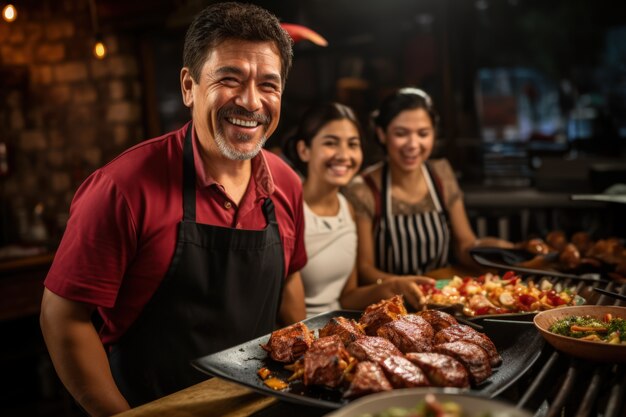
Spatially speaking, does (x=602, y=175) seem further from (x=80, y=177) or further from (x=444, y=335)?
(x=80, y=177)

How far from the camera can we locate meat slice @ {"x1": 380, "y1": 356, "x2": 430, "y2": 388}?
1659 mm

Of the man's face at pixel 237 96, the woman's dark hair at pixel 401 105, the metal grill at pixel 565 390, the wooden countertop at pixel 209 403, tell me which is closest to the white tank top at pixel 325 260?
the woman's dark hair at pixel 401 105

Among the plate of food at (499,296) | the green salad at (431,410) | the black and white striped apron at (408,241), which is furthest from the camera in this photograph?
the black and white striped apron at (408,241)

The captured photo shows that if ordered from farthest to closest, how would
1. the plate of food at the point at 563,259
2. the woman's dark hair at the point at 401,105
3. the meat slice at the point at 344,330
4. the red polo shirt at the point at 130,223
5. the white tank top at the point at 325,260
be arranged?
the woman's dark hair at the point at 401,105 → the white tank top at the point at 325,260 → the plate of food at the point at 563,259 → the red polo shirt at the point at 130,223 → the meat slice at the point at 344,330

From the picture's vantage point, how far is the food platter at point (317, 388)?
1710 mm

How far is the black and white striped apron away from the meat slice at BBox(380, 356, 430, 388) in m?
2.71

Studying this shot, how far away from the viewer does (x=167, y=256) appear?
235 centimetres

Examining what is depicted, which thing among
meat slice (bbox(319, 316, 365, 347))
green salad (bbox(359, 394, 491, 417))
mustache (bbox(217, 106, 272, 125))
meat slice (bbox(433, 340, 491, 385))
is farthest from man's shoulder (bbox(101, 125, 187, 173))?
green salad (bbox(359, 394, 491, 417))

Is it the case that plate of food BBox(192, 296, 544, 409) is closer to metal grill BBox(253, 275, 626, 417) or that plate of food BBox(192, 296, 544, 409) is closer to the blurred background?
metal grill BBox(253, 275, 626, 417)

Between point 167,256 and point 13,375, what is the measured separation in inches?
177

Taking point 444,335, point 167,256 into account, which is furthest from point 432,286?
point 167,256

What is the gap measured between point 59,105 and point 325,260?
4183 mm

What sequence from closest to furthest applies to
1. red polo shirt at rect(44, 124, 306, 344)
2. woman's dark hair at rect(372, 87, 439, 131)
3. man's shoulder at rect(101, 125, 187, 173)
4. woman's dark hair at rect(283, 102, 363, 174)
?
1. red polo shirt at rect(44, 124, 306, 344)
2. man's shoulder at rect(101, 125, 187, 173)
3. woman's dark hair at rect(283, 102, 363, 174)
4. woman's dark hair at rect(372, 87, 439, 131)

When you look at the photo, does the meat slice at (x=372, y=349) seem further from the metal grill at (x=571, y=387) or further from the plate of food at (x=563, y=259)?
the plate of food at (x=563, y=259)
